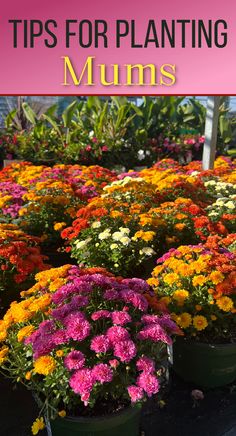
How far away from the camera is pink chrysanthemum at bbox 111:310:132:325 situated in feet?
5.71

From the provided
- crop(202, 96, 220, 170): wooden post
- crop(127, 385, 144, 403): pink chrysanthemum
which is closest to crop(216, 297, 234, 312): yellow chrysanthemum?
crop(127, 385, 144, 403): pink chrysanthemum

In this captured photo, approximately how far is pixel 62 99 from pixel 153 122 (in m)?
8.34

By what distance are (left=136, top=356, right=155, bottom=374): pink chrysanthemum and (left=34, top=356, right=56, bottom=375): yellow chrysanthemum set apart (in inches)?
12.6

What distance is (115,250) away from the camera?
3035 millimetres

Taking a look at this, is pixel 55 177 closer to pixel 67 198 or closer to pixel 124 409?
pixel 67 198

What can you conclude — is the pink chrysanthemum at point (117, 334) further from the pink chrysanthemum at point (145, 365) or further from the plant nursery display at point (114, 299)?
the pink chrysanthemum at point (145, 365)

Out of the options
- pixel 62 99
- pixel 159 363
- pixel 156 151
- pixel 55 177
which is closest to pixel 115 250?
pixel 159 363

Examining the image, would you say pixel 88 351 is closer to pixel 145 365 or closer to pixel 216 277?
pixel 145 365

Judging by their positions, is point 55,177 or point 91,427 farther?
point 55,177

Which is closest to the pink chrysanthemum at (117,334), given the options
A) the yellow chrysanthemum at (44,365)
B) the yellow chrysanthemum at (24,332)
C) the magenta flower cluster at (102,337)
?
the magenta flower cluster at (102,337)

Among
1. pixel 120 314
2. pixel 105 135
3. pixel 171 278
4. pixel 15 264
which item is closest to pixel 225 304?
pixel 171 278

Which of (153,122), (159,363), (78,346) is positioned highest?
(153,122)

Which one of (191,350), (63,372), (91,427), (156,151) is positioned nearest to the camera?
(63,372)

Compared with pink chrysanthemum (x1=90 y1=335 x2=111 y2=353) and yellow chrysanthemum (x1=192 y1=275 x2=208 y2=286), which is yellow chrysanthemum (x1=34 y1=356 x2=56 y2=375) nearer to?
pink chrysanthemum (x1=90 y1=335 x2=111 y2=353)
